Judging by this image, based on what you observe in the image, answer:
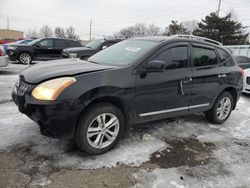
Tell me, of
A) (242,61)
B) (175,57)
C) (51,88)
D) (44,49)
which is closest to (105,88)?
(51,88)

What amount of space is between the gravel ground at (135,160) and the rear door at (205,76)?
1.92 ft

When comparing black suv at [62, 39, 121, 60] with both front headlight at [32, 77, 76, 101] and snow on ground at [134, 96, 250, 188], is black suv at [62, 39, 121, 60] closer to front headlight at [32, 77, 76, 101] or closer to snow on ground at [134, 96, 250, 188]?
snow on ground at [134, 96, 250, 188]

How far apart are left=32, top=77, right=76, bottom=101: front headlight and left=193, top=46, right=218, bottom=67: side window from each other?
2413 mm

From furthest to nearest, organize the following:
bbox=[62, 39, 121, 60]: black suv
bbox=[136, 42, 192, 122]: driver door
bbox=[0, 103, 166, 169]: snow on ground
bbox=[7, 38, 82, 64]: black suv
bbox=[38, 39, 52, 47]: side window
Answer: bbox=[38, 39, 52, 47]: side window < bbox=[7, 38, 82, 64]: black suv < bbox=[62, 39, 121, 60]: black suv < bbox=[136, 42, 192, 122]: driver door < bbox=[0, 103, 166, 169]: snow on ground

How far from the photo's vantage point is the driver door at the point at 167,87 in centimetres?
379

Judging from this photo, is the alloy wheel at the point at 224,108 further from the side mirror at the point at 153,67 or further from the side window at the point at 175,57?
the side mirror at the point at 153,67

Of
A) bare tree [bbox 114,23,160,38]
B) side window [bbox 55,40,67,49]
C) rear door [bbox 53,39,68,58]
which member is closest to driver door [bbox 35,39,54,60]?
rear door [bbox 53,39,68,58]

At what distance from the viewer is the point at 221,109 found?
17.3 feet

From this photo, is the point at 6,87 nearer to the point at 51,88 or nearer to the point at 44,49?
the point at 51,88

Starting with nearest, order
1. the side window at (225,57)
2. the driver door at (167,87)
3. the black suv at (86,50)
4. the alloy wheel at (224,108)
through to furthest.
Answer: the driver door at (167,87), the side window at (225,57), the alloy wheel at (224,108), the black suv at (86,50)

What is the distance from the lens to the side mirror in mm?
3633

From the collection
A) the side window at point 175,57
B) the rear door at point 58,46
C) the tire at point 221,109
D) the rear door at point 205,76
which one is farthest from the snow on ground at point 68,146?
the rear door at point 58,46

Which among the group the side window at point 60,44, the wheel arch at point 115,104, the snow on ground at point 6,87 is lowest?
the snow on ground at point 6,87

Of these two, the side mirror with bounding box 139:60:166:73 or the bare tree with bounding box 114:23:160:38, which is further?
the bare tree with bounding box 114:23:160:38
